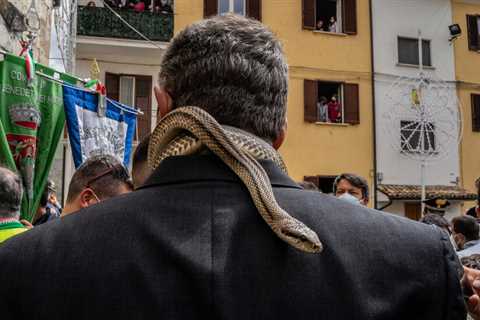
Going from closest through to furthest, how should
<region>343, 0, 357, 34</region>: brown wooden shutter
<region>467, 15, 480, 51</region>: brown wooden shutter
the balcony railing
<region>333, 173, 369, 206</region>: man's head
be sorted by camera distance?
<region>333, 173, 369, 206</region>: man's head
the balcony railing
<region>343, 0, 357, 34</region>: brown wooden shutter
<region>467, 15, 480, 51</region>: brown wooden shutter

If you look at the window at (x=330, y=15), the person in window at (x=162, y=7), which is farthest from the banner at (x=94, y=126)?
the window at (x=330, y=15)

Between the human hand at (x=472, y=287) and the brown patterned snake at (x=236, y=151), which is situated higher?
the brown patterned snake at (x=236, y=151)

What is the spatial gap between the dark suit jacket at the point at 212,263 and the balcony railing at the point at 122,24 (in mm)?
15335

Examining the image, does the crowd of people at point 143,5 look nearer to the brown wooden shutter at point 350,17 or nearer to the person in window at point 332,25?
the person in window at point 332,25

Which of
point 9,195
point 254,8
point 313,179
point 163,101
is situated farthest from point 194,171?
point 254,8

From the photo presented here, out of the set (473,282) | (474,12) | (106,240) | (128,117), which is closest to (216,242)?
(106,240)

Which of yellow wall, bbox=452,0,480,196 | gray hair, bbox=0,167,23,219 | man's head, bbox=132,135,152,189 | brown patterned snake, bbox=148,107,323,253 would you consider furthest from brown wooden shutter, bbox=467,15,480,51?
brown patterned snake, bbox=148,107,323,253

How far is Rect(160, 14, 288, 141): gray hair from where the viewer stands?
121 centimetres

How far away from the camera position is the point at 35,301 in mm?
1065

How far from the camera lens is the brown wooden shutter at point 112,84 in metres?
15.9

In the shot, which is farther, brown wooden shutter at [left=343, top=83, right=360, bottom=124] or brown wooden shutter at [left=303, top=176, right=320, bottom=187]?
brown wooden shutter at [left=343, top=83, right=360, bottom=124]

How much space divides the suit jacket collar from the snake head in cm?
17

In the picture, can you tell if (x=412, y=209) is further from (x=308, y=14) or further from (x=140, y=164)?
(x=140, y=164)

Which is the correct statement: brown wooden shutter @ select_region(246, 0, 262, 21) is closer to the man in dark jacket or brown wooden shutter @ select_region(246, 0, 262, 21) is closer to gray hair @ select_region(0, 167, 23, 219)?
gray hair @ select_region(0, 167, 23, 219)
